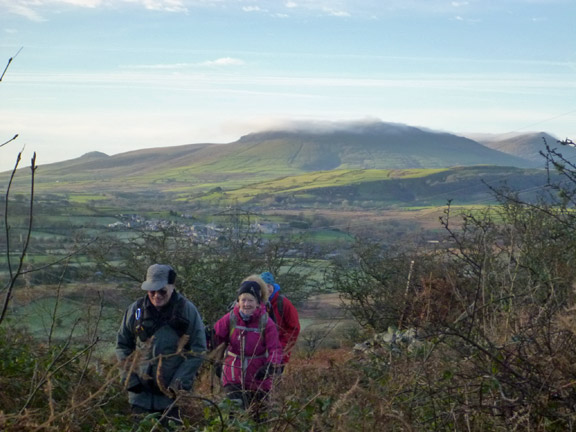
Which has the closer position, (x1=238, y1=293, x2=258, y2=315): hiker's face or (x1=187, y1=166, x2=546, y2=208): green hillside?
(x1=238, y1=293, x2=258, y2=315): hiker's face

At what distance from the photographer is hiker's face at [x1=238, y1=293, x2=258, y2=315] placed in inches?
213

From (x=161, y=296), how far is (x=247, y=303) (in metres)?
0.77

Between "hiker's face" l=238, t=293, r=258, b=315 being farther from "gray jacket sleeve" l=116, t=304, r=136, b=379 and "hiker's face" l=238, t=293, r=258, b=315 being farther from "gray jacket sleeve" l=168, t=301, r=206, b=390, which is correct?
"gray jacket sleeve" l=116, t=304, r=136, b=379

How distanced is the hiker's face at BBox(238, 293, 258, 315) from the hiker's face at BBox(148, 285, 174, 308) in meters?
0.66

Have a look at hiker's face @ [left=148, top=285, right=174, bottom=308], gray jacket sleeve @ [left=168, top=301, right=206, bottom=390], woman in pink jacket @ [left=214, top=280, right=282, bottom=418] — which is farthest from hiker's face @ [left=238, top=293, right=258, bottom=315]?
hiker's face @ [left=148, top=285, right=174, bottom=308]

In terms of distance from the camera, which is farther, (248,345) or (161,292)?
(248,345)

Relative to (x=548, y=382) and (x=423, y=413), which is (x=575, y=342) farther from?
(x=423, y=413)

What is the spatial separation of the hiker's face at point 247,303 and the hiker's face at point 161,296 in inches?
26.1

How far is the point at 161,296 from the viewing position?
4.95 meters

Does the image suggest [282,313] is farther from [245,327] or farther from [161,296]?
[161,296]

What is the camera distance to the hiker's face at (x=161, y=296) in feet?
16.2

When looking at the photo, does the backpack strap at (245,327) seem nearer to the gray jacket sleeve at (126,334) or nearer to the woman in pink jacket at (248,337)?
the woman in pink jacket at (248,337)

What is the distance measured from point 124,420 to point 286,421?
1641 mm

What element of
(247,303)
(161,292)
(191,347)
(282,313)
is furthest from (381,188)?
(161,292)
